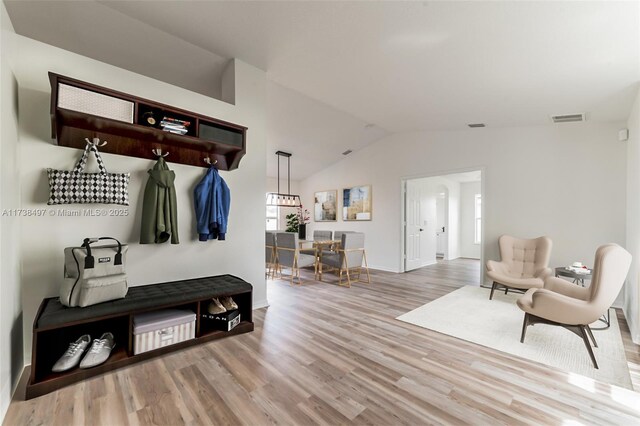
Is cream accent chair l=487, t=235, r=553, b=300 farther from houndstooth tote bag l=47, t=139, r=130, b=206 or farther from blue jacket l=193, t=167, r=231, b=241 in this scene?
houndstooth tote bag l=47, t=139, r=130, b=206

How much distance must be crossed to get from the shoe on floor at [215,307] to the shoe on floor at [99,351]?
76 cm

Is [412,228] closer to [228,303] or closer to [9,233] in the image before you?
[228,303]

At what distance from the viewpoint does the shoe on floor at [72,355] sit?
5.93 ft

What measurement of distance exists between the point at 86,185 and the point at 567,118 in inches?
220

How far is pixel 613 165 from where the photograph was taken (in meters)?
3.63

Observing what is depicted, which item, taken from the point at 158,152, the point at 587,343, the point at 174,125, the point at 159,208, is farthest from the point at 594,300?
the point at 158,152

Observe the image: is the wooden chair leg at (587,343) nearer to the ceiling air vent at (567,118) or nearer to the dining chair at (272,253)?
the ceiling air vent at (567,118)

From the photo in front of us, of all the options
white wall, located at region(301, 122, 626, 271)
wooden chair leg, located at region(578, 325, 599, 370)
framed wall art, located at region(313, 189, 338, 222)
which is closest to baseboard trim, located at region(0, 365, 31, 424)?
wooden chair leg, located at region(578, 325, 599, 370)

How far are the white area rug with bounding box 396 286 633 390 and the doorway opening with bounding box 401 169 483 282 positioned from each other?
8.01ft

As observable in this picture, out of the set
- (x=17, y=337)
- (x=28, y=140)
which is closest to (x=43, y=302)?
(x=17, y=337)

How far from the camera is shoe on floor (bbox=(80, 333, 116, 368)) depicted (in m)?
1.89

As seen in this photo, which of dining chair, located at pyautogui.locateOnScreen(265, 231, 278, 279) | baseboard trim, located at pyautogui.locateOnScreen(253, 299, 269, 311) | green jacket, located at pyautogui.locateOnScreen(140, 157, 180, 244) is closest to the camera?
green jacket, located at pyautogui.locateOnScreen(140, 157, 180, 244)

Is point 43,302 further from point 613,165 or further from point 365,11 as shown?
point 613,165

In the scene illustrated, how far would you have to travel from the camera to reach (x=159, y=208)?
249cm
